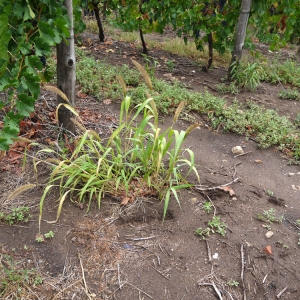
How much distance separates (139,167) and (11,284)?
1082mm

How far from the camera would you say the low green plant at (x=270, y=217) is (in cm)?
233

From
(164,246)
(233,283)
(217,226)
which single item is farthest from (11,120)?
(233,283)

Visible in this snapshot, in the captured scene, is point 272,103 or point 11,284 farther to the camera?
point 272,103

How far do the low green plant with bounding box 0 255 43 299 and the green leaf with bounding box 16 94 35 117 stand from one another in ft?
2.76

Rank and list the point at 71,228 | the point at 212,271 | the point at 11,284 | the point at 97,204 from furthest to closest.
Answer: the point at 97,204, the point at 71,228, the point at 212,271, the point at 11,284

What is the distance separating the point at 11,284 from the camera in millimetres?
1770

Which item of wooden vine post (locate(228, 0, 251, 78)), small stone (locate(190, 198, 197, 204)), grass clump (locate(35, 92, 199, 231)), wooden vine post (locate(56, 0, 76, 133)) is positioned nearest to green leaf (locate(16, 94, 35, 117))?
grass clump (locate(35, 92, 199, 231))

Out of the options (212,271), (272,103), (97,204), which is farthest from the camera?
(272,103)

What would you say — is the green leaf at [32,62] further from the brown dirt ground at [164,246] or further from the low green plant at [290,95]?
the low green plant at [290,95]

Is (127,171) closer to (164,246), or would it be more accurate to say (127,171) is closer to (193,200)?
(193,200)

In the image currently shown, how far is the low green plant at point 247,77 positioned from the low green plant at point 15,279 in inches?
140

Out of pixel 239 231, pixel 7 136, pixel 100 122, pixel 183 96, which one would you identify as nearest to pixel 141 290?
pixel 239 231

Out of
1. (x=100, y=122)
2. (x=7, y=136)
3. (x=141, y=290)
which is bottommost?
(x=141, y=290)

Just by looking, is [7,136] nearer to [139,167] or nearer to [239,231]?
[139,167]
